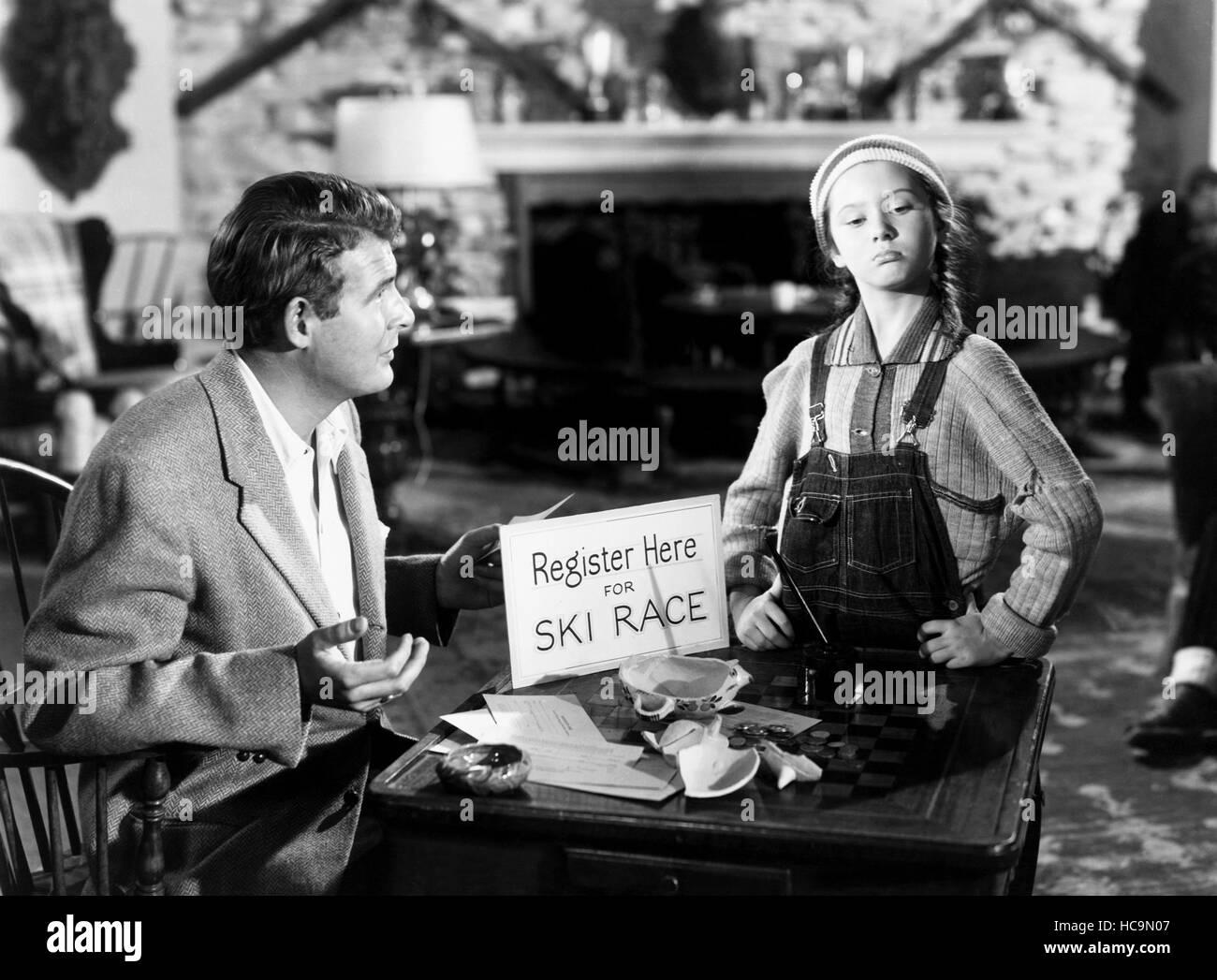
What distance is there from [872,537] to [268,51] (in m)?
7.74

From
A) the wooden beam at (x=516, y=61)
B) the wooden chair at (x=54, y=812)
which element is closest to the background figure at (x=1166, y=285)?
the wooden beam at (x=516, y=61)

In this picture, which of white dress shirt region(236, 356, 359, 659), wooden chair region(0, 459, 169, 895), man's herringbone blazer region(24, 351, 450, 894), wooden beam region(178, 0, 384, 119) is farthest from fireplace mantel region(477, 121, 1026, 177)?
man's herringbone blazer region(24, 351, 450, 894)

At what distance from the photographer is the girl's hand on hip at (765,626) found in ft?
6.74

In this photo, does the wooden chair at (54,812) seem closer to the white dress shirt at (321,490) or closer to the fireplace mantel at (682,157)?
the white dress shirt at (321,490)

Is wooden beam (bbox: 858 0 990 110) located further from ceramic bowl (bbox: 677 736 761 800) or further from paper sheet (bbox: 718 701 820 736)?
ceramic bowl (bbox: 677 736 761 800)

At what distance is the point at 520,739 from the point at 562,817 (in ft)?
0.66

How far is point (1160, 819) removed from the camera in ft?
11.2

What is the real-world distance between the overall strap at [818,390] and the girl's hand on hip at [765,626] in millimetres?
234

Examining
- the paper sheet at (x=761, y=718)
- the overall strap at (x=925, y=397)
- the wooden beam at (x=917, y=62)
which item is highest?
the wooden beam at (x=917, y=62)

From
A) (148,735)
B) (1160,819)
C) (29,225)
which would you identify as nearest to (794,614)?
(148,735)

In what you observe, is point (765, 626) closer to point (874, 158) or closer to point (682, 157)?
point (874, 158)

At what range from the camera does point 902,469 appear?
2006mm
